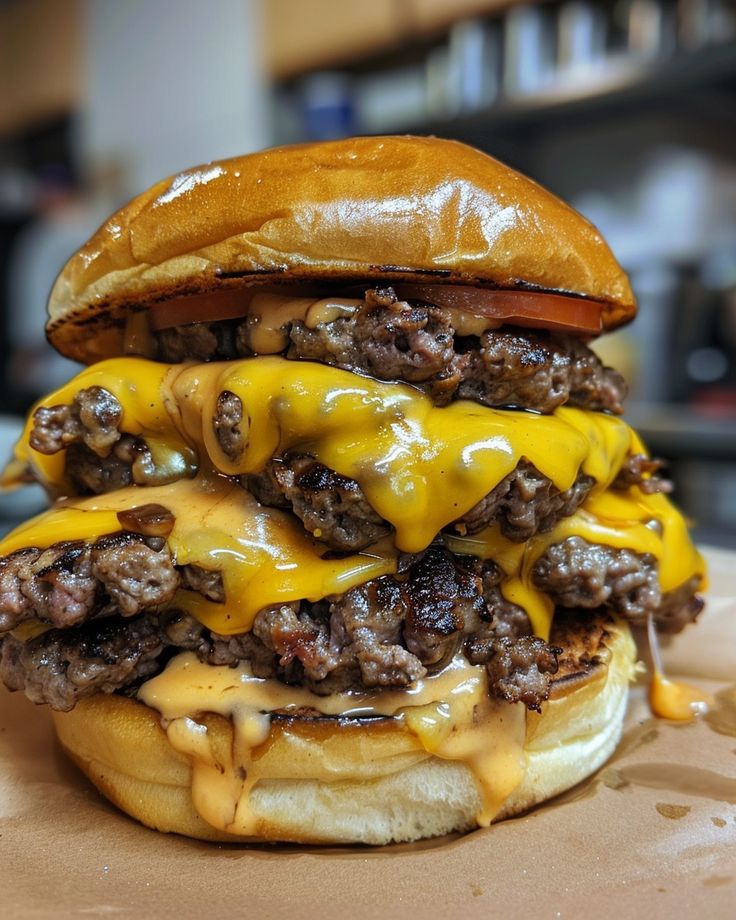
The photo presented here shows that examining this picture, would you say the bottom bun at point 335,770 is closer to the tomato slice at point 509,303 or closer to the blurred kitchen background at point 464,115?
the tomato slice at point 509,303

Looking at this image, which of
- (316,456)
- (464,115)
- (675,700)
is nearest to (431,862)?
(316,456)

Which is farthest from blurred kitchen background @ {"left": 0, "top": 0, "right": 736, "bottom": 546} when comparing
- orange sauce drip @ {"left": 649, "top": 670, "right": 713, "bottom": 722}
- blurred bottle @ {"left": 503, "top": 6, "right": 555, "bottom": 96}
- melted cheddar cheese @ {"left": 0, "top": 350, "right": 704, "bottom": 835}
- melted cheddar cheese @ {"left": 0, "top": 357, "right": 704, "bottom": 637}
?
melted cheddar cheese @ {"left": 0, "top": 350, "right": 704, "bottom": 835}

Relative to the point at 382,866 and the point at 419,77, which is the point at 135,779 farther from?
the point at 419,77

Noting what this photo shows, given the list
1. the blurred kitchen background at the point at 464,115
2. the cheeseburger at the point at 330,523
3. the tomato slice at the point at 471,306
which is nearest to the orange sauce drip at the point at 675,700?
the cheeseburger at the point at 330,523

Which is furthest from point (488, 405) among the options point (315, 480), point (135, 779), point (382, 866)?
point (135, 779)

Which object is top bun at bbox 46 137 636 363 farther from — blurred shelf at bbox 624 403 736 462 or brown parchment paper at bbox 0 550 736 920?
blurred shelf at bbox 624 403 736 462
